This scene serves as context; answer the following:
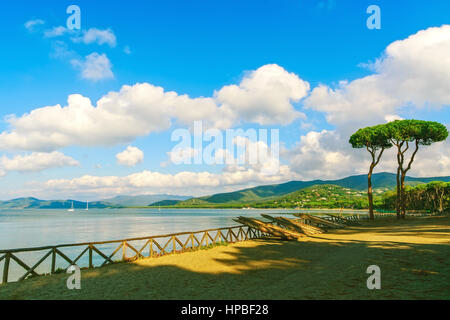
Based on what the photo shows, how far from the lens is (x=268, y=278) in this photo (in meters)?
10.3

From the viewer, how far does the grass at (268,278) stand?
26.8 ft

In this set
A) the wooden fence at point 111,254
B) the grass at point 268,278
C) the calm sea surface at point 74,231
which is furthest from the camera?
the calm sea surface at point 74,231

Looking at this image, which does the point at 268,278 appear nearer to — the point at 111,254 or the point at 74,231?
the point at 111,254

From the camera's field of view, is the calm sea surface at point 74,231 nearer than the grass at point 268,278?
No

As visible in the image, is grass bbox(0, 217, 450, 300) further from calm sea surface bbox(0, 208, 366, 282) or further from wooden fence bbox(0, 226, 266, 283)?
calm sea surface bbox(0, 208, 366, 282)

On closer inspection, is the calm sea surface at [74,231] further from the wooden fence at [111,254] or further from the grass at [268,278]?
the grass at [268,278]

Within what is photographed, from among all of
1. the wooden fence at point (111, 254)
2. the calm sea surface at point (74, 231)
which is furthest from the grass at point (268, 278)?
the calm sea surface at point (74, 231)

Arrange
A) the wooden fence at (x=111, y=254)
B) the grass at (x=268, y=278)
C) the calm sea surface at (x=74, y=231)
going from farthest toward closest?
the calm sea surface at (x=74, y=231)
the wooden fence at (x=111, y=254)
the grass at (x=268, y=278)

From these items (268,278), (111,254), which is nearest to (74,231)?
(111,254)

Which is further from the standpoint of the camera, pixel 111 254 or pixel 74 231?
pixel 74 231

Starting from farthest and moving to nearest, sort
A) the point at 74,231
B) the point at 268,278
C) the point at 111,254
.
→ 1. the point at 74,231
2. the point at 111,254
3. the point at 268,278

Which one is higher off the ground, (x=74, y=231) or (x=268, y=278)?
(x=268, y=278)
